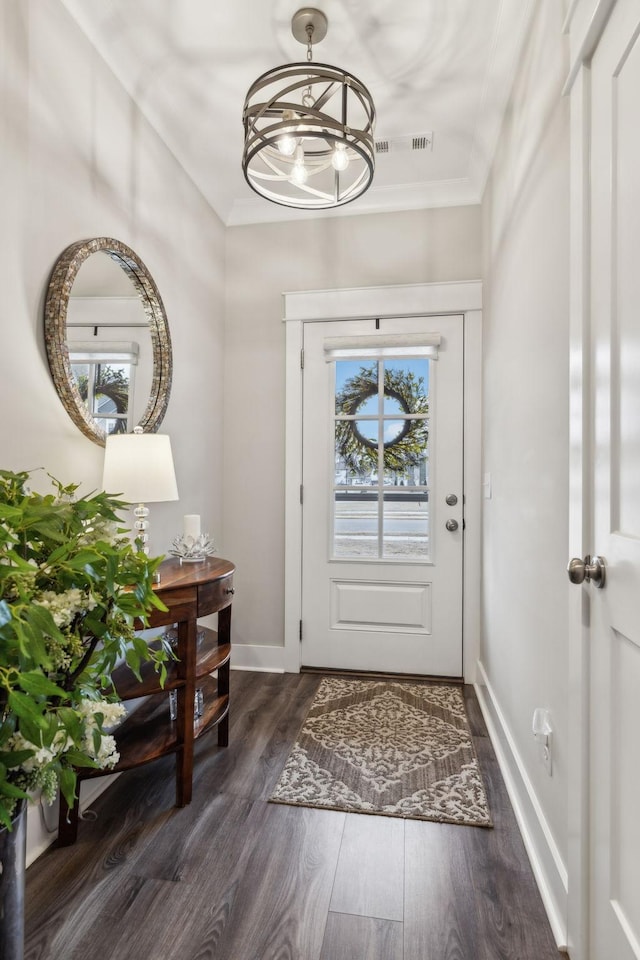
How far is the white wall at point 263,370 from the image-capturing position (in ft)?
10.2

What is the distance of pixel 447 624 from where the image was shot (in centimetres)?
299

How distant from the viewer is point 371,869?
1555 mm

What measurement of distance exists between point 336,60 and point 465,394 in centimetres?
163

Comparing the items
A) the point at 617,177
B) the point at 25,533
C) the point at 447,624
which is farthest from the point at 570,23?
the point at 447,624

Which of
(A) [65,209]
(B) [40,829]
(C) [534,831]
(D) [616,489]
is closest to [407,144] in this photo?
(A) [65,209]

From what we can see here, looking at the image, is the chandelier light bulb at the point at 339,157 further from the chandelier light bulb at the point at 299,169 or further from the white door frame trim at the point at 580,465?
the white door frame trim at the point at 580,465

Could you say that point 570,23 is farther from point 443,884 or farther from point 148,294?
point 443,884

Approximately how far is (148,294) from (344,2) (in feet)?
4.12

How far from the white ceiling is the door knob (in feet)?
5.97

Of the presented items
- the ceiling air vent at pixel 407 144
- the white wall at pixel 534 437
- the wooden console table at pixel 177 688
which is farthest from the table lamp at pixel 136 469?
the ceiling air vent at pixel 407 144

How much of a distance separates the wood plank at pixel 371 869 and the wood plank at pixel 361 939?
0.08 ft

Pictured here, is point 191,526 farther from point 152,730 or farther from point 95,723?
point 95,723

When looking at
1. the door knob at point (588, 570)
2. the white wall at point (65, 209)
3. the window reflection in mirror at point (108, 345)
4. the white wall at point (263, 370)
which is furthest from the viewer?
the white wall at point (263, 370)

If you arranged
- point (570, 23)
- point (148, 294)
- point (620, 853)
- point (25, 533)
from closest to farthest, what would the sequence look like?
point (25, 533)
point (620, 853)
point (570, 23)
point (148, 294)
